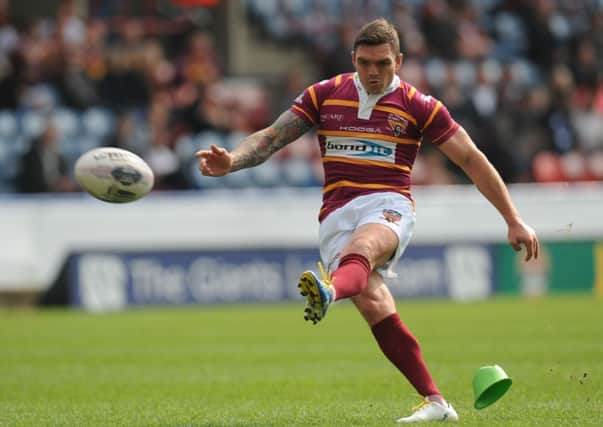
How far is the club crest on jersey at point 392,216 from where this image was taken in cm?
688

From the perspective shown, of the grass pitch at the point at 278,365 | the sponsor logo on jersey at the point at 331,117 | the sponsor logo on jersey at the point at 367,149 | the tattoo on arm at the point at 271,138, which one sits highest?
the sponsor logo on jersey at the point at 331,117

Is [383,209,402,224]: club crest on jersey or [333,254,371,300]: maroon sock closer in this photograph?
[333,254,371,300]: maroon sock

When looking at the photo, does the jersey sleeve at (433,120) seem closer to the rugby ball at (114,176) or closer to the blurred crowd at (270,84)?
the rugby ball at (114,176)

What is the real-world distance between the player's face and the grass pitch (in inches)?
76.0

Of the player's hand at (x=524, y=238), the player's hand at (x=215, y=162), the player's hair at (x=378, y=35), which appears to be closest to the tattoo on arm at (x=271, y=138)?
the player's hand at (x=215, y=162)

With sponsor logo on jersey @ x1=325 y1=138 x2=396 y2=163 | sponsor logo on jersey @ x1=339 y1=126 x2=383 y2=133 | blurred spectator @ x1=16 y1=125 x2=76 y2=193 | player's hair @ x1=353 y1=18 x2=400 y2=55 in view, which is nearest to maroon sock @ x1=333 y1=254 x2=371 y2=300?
sponsor logo on jersey @ x1=325 y1=138 x2=396 y2=163

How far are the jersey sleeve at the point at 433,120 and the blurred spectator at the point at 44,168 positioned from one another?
12.5 m

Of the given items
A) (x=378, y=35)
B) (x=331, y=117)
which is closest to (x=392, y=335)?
(x=331, y=117)

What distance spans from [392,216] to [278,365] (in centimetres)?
410

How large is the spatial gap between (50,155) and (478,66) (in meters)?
8.72

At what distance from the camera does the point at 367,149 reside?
7027 mm

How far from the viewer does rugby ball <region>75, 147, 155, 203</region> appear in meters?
7.17

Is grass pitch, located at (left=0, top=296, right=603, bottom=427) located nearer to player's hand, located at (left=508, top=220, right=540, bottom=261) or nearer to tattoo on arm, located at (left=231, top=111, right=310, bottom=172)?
player's hand, located at (left=508, top=220, right=540, bottom=261)

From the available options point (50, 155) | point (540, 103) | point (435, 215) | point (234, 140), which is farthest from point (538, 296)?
point (50, 155)
